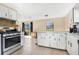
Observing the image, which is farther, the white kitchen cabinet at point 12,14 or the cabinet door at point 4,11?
→ the white kitchen cabinet at point 12,14

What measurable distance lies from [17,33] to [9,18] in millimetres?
633

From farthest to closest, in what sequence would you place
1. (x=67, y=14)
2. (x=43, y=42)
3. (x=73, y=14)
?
(x=43, y=42), (x=67, y=14), (x=73, y=14)

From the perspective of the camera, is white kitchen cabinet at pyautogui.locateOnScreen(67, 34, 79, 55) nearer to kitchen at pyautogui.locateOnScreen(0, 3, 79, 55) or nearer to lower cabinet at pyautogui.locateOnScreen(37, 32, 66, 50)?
kitchen at pyautogui.locateOnScreen(0, 3, 79, 55)

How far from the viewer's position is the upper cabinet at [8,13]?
11.5 feet

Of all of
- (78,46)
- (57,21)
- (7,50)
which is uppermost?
(57,21)

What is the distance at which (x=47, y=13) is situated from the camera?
14.4 feet

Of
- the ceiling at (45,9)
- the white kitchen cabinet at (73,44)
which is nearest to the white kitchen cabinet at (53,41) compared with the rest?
the ceiling at (45,9)

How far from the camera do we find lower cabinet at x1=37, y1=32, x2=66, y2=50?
4.13 meters

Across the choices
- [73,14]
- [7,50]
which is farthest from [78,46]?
[7,50]

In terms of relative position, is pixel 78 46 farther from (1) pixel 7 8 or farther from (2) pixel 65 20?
(1) pixel 7 8

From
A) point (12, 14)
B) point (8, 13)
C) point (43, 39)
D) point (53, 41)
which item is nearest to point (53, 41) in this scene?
point (53, 41)

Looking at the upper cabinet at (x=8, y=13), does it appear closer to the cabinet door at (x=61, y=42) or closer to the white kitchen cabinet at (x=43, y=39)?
the white kitchen cabinet at (x=43, y=39)

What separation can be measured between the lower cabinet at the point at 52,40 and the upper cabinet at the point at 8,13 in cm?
147

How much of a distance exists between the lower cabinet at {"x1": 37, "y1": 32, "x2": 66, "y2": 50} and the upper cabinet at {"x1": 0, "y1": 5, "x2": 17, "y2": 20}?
4.82ft
